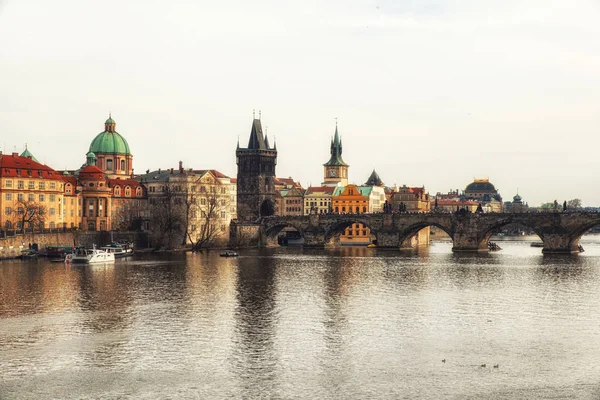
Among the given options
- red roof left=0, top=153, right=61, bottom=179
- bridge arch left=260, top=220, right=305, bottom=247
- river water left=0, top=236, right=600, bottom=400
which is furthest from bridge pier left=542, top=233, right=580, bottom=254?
red roof left=0, top=153, right=61, bottom=179

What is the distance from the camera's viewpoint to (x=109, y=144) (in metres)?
184

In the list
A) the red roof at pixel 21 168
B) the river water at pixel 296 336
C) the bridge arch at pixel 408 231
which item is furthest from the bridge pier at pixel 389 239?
the river water at pixel 296 336

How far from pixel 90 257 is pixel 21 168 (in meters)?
30.5

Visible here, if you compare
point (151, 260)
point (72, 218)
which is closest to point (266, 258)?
point (151, 260)

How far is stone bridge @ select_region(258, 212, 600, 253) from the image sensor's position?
137m

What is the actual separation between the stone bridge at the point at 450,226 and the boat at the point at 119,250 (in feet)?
142

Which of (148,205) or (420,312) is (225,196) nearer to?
(148,205)

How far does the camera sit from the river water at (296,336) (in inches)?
1678

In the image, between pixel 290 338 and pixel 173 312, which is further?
pixel 173 312

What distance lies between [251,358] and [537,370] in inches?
579

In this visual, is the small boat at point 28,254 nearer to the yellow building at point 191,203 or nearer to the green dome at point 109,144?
the yellow building at point 191,203

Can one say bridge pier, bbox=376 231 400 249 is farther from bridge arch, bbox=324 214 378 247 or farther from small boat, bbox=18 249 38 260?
small boat, bbox=18 249 38 260

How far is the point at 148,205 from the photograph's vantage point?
16850 centimetres

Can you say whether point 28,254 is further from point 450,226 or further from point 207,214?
point 450,226
